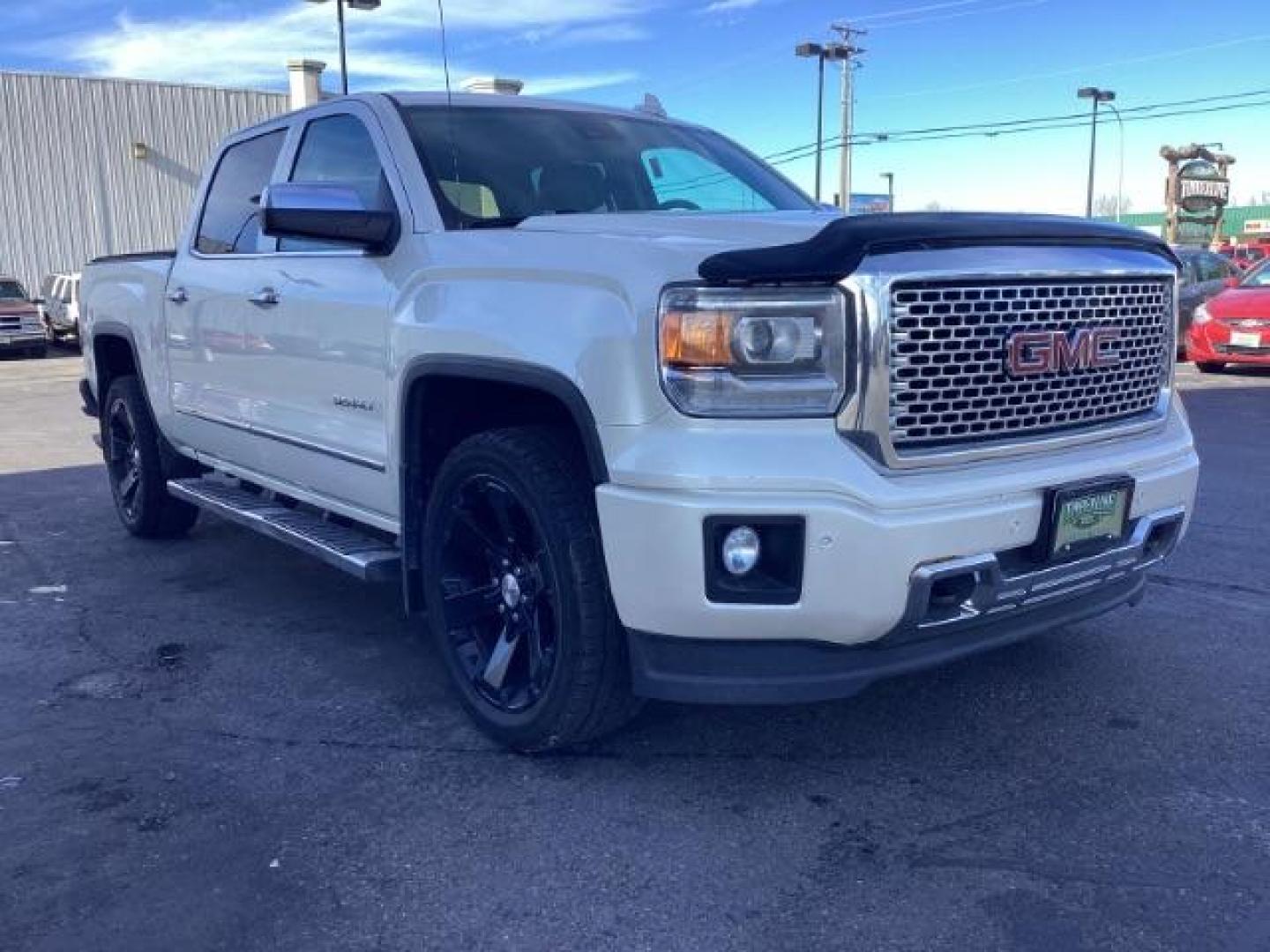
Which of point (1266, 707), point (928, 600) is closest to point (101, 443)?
point (928, 600)

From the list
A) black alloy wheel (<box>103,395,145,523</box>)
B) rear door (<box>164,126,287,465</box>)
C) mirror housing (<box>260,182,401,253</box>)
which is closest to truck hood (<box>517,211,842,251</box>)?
mirror housing (<box>260,182,401,253</box>)

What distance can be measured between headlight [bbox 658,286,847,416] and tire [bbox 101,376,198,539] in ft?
13.7

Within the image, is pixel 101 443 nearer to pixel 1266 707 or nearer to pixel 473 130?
pixel 473 130

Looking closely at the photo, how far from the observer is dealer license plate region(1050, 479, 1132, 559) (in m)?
2.98

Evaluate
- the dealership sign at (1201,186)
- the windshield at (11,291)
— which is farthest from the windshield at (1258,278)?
the dealership sign at (1201,186)

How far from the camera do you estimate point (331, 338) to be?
4.01 m

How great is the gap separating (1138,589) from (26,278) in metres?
29.5

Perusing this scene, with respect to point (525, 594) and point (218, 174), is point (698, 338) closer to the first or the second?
point (525, 594)

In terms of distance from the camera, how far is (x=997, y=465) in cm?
296

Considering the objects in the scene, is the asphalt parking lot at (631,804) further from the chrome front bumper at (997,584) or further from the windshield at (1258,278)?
the windshield at (1258,278)

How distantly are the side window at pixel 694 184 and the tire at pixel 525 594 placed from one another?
1.52 meters

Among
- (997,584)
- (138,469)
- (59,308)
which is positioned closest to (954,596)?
(997,584)

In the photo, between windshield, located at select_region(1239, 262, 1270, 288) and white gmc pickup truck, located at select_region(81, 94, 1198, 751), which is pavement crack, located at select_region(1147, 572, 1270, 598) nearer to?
white gmc pickup truck, located at select_region(81, 94, 1198, 751)

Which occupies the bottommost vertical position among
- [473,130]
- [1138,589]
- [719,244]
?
[1138,589]
